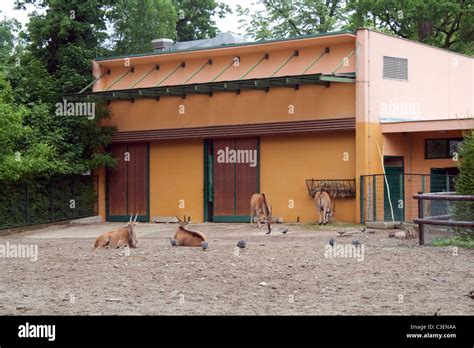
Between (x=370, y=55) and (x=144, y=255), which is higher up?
(x=370, y=55)

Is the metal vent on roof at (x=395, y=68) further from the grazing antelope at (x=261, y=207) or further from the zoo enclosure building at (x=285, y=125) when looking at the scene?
the grazing antelope at (x=261, y=207)

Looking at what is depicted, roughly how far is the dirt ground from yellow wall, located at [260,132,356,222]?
718 cm

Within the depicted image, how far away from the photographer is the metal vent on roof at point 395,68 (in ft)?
88.8

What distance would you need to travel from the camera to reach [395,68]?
2748 centimetres

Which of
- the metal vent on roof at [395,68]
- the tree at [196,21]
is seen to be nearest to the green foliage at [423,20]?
the tree at [196,21]

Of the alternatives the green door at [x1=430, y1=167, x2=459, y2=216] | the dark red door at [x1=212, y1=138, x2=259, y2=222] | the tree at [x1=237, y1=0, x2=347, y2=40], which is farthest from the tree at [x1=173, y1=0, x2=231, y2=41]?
the green door at [x1=430, y1=167, x2=459, y2=216]

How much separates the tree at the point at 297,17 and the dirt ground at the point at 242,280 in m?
34.9

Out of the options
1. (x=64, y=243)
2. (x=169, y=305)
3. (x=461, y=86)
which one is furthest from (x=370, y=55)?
(x=169, y=305)

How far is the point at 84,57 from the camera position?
32.2 m

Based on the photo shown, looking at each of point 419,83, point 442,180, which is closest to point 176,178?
point 419,83

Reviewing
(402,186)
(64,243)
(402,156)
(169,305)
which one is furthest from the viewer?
(402,156)

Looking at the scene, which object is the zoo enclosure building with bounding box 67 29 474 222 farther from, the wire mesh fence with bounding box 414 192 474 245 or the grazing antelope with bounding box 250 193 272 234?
the wire mesh fence with bounding box 414 192 474 245
